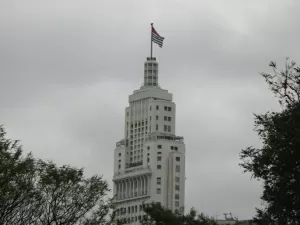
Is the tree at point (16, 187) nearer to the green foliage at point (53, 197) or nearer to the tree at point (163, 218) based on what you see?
the green foliage at point (53, 197)

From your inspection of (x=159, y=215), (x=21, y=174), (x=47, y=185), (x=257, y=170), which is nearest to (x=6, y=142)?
(x=21, y=174)

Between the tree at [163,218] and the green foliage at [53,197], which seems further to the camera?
the tree at [163,218]

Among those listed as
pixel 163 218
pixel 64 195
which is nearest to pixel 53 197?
pixel 64 195

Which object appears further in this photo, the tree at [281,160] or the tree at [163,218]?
the tree at [163,218]

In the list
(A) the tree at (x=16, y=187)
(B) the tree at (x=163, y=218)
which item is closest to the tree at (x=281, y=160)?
(A) the tree at (x=16, y=187)

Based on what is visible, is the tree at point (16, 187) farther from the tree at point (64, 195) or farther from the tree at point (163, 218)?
the tree at point (163, 218)

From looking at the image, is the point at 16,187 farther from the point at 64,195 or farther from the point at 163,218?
the point at 163,218

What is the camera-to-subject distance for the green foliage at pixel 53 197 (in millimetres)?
79750

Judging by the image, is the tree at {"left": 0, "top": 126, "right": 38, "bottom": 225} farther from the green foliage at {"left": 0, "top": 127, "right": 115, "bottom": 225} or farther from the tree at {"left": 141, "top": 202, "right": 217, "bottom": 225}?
the tree at {"left": 141, "top": 202, "right": 217, "bottom": 225}

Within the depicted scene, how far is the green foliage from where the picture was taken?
7975 centimetres

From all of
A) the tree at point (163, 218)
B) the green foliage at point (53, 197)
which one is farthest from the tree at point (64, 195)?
the tree at point (163, 218)

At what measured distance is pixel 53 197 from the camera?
276 feet

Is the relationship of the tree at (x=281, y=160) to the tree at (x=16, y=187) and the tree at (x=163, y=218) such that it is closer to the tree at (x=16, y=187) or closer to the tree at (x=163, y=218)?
the tree at (x=16, y=187)

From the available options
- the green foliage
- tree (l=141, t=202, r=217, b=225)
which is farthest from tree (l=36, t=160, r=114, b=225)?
tree (l=141, t=202, r=217, b=225)
